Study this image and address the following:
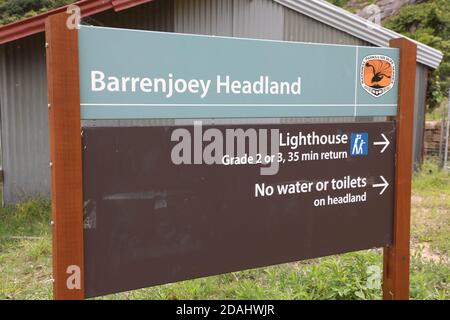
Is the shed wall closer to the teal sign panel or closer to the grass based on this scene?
the grass

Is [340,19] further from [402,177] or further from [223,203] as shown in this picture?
[223,203]

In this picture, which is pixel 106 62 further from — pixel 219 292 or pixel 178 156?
pixel 219 292

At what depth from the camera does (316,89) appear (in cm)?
309

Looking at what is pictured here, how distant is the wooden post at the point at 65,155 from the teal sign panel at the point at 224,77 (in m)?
0.07

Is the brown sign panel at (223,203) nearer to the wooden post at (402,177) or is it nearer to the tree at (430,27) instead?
the wooden post at (402,177)


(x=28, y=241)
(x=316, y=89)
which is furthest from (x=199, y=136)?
(x=28, y=241)

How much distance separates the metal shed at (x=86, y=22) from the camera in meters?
7.11

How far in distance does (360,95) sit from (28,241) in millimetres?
4061

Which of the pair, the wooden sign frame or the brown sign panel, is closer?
the wooden sign frame

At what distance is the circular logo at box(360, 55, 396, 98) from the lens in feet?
10.6

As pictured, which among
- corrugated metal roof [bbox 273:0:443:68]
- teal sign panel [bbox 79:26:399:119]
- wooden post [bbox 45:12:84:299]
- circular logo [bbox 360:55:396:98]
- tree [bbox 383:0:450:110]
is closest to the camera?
wooden post [bbox 45:12:84:299]

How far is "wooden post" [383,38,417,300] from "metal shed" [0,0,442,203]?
3515 millimetres

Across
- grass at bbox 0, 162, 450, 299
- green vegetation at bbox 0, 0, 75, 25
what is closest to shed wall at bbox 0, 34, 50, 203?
grass at bbox 0, 162, 450, 299

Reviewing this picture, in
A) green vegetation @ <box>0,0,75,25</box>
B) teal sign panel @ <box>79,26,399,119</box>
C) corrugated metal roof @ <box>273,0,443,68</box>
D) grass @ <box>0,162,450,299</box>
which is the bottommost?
grass @ <box>0,162,450,299</box>
